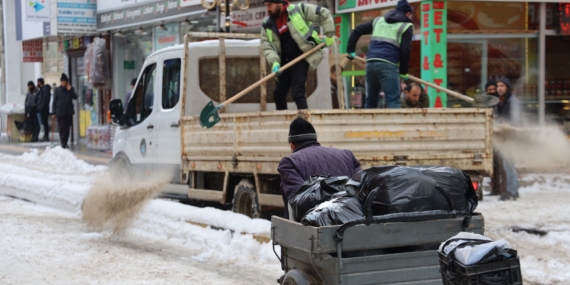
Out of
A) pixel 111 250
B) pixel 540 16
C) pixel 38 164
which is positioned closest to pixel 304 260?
pixel 111 250

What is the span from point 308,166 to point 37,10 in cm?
2176

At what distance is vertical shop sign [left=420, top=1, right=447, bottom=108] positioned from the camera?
15.2 metres

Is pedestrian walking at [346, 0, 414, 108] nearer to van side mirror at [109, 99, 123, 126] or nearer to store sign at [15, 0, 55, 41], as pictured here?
van side mirror at [109, 99, 123, 126]

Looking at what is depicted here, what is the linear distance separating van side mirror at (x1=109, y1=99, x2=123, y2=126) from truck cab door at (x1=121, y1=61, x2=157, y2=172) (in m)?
0.09

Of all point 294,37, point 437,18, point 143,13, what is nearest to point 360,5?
point 437,18

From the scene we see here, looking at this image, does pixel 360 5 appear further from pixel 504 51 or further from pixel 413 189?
pixel 413 189

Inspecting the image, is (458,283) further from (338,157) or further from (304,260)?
(338,157)

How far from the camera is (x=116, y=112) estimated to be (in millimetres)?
11766

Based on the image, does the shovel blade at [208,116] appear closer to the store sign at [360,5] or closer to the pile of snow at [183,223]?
the pile of snow at [183,223]

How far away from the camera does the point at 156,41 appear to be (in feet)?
81.6

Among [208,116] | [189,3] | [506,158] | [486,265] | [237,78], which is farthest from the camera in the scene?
[189,3]

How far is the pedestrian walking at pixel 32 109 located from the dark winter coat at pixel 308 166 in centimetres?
2310

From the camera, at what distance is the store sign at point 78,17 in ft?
84.3

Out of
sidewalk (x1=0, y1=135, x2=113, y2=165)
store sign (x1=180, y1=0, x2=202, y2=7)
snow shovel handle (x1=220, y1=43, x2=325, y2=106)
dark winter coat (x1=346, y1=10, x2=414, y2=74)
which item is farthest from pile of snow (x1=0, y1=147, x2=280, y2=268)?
store sign (x1=180, y1=0, x2=202, y2=7)
